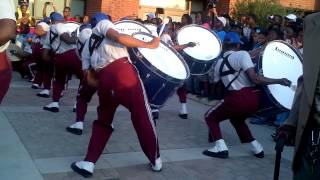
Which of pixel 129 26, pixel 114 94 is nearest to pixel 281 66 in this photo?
pixel 129 26

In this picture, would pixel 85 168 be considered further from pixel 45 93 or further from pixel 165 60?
pixel 45 93

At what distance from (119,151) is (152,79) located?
1.21 m

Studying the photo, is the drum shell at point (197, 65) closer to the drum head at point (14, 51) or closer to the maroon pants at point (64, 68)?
the maroon pants at point (64, 68)

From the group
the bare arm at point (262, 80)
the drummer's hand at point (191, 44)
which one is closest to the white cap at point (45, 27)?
the drummer's hand at point (191, 44)

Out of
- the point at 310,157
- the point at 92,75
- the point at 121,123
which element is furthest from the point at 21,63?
the point at 310,157

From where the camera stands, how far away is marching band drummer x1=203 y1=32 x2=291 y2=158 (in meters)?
5.70

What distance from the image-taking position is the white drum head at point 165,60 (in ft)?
16.7

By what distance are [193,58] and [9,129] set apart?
282cm

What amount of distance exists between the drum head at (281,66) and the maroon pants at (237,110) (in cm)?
27

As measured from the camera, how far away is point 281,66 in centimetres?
593

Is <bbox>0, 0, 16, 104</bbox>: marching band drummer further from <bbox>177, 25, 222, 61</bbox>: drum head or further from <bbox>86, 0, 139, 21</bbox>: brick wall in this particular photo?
<bbox>86, 0, 139, 21</bbox>: brick wall

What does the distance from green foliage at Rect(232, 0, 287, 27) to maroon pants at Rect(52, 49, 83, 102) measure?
6.45 m

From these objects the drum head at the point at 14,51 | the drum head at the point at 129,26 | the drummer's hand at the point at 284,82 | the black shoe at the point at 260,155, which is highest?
the drum head at the point at 129,26

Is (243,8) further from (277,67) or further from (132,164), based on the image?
(132,164)
